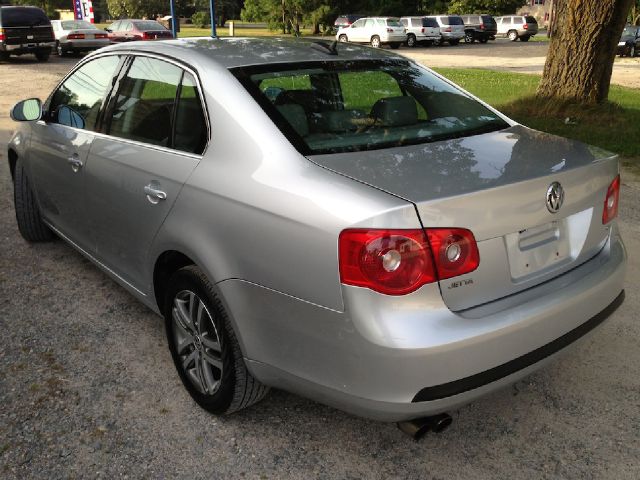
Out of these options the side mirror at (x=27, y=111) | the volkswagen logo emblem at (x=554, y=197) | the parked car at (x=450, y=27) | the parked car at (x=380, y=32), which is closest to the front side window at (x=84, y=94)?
the side mirror at (x=27, y=111)

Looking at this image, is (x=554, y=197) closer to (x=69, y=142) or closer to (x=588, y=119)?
(x=69, y=142)

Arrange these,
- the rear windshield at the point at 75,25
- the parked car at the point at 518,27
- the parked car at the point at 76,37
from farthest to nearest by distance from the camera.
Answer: the parked car at the point at 518,27, the rear windshield at the point at 75,25, the parked car at the point at 76,37

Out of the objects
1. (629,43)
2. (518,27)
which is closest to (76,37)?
(629,43)

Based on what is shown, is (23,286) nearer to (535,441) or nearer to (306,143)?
(306,143)

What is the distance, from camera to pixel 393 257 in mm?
→ 2051

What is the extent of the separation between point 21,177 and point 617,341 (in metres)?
4.29

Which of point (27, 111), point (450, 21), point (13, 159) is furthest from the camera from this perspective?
point (450, 21)

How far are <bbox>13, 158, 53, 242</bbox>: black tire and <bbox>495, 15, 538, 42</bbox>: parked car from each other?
1724 inches

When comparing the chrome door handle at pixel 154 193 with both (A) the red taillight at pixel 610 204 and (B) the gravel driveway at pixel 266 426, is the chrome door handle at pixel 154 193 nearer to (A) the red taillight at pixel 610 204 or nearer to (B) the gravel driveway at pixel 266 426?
(B) the gravel driveway at pixel 266 426

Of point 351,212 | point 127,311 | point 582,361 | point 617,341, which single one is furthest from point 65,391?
point 617,341

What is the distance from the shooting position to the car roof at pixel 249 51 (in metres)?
2.97

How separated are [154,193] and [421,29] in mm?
36536

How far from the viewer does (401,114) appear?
9.86 ft

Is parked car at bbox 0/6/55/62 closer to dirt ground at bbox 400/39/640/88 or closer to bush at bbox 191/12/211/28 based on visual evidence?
dirt ground at bbox 400/39/640/88
